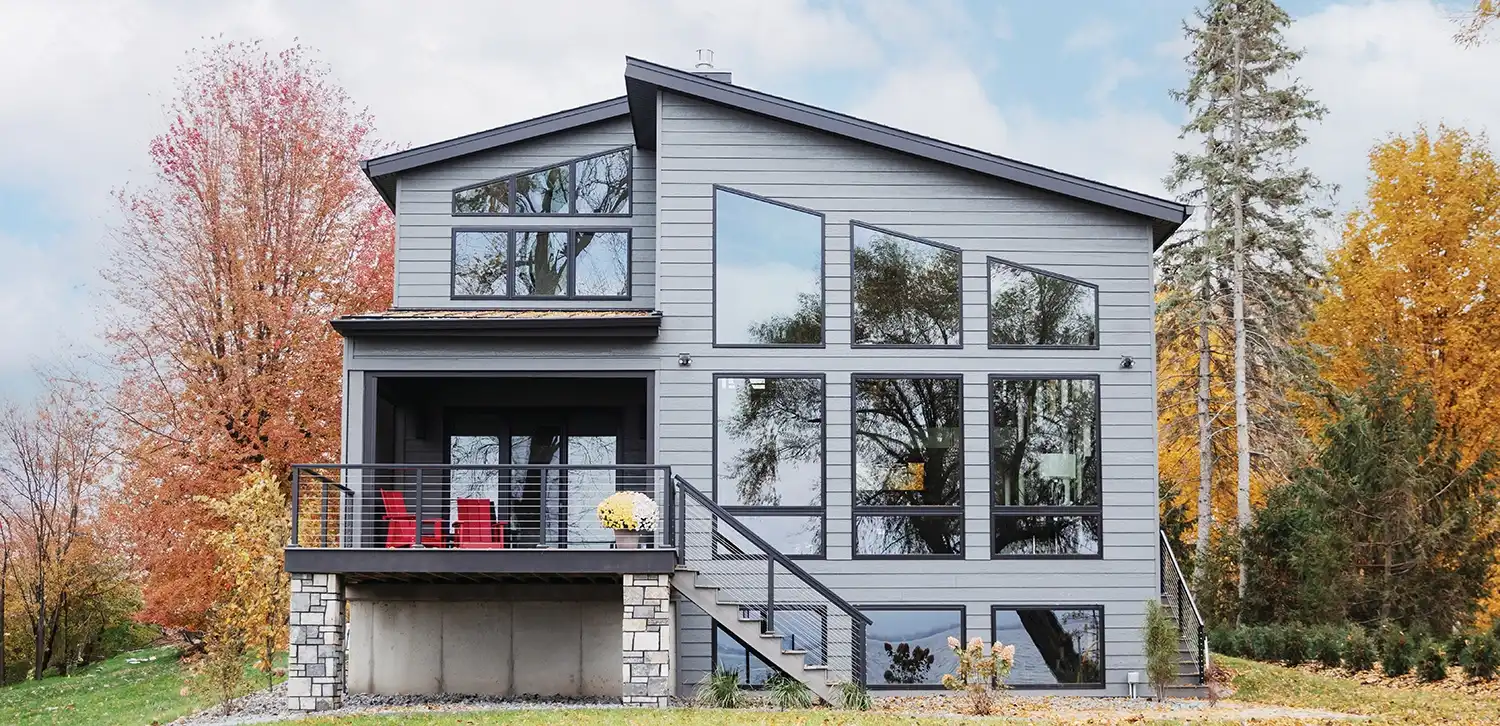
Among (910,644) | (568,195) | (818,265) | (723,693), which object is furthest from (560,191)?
(910,644)

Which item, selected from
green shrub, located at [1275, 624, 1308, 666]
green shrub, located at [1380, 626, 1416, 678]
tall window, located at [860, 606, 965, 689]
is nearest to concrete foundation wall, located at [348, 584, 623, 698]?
tall window, located at [860, 606, 965, 689]

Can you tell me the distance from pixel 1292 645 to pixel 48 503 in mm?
23706

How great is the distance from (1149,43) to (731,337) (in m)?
18.6

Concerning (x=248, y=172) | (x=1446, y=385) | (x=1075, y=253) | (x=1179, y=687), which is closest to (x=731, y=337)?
(x=1075, y=253)

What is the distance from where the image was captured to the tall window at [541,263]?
687 inches

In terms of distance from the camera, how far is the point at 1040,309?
16.6 m

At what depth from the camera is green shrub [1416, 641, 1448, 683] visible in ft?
56.2

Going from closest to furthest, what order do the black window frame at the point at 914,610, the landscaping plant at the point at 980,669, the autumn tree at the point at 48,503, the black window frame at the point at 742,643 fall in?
the landscaping plant at the point at 980,669, the black window frame at the point at 742,643, the black window frame at the point at 914,610, the autumn tree at the point at 48,503

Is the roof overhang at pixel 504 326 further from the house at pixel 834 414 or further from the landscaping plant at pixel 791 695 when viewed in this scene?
the landscaping plant at pixel 791 695

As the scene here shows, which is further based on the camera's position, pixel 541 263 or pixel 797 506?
pixel 541 263

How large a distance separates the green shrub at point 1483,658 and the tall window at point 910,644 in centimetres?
627

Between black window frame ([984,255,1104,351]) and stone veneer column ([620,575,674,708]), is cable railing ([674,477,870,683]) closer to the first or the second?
stone veneer column ([620,575,674,708])

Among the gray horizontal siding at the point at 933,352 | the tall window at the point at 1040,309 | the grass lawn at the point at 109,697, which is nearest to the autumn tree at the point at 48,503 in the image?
the grass lawn at the point at 109,697

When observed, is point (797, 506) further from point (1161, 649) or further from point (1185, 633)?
point (1185, 633)
